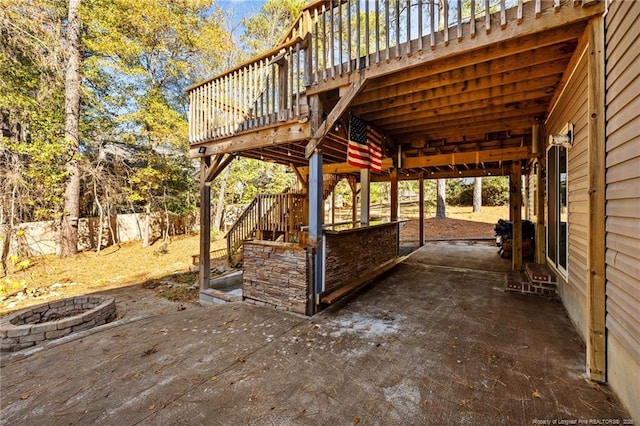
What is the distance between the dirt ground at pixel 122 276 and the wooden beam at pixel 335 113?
4.46 meters

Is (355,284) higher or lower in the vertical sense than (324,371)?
higher

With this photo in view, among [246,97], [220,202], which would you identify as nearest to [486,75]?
[246,97]

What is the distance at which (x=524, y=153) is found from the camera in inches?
226

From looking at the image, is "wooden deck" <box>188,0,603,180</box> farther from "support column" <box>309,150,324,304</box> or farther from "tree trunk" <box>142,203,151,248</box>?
"tree trunk" <box>142,203,151,248</box>

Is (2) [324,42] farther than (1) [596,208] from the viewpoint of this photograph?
Yes

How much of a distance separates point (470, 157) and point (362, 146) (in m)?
3.41

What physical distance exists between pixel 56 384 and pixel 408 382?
2984 millimetres

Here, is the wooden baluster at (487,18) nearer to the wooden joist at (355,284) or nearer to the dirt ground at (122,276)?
the wooden joist at (355,284)

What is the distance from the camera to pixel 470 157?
6496mm

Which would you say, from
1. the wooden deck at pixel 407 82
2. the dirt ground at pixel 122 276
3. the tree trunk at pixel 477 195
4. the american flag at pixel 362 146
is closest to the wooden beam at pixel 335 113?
the wooden deck at pixel 407 82

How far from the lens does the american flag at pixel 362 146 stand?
445cm

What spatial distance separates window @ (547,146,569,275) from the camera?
3654 millimetres

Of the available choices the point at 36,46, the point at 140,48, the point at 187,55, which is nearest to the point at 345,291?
the point at 36,46

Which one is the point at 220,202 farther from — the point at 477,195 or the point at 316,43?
the point at 477,195
